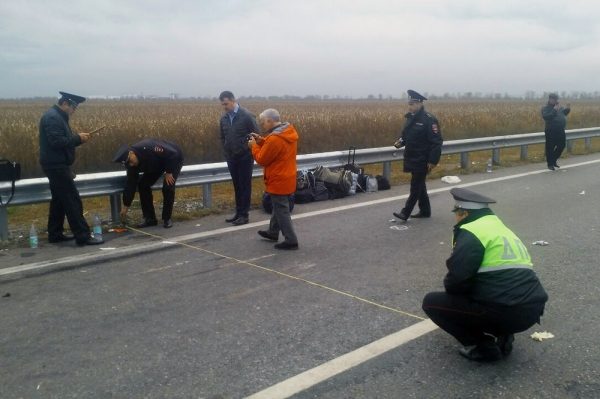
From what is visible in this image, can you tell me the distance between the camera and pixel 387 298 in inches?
206

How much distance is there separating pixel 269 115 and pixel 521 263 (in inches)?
156

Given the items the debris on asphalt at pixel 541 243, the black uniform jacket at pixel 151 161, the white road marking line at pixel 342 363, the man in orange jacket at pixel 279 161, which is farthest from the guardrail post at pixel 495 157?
the white road marking line at pixel 342 363

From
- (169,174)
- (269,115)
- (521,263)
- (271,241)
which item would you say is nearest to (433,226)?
(271,241)

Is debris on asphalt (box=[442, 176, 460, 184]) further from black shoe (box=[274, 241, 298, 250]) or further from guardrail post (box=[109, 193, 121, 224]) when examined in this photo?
guardrail post (box=[109, 193, 121, 224])

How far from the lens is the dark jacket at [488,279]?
3.75 metres

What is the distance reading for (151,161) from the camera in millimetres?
8016

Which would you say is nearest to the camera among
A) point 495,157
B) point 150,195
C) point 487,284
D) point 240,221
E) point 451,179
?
point 487,284

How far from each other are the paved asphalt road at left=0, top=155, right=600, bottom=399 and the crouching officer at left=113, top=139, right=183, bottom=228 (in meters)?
1.20

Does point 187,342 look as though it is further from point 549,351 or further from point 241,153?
point 241,153

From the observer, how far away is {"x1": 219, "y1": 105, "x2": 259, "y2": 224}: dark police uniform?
8.41 m

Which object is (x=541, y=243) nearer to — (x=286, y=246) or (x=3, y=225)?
(x=286, y=246)

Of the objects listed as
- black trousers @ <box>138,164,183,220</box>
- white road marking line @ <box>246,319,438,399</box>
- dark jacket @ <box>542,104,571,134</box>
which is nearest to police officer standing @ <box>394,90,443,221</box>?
black trousers @ <box>138,164,183,220</box>

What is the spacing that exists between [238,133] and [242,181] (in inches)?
28.3

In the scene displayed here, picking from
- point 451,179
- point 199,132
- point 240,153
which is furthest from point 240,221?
point 199,132
